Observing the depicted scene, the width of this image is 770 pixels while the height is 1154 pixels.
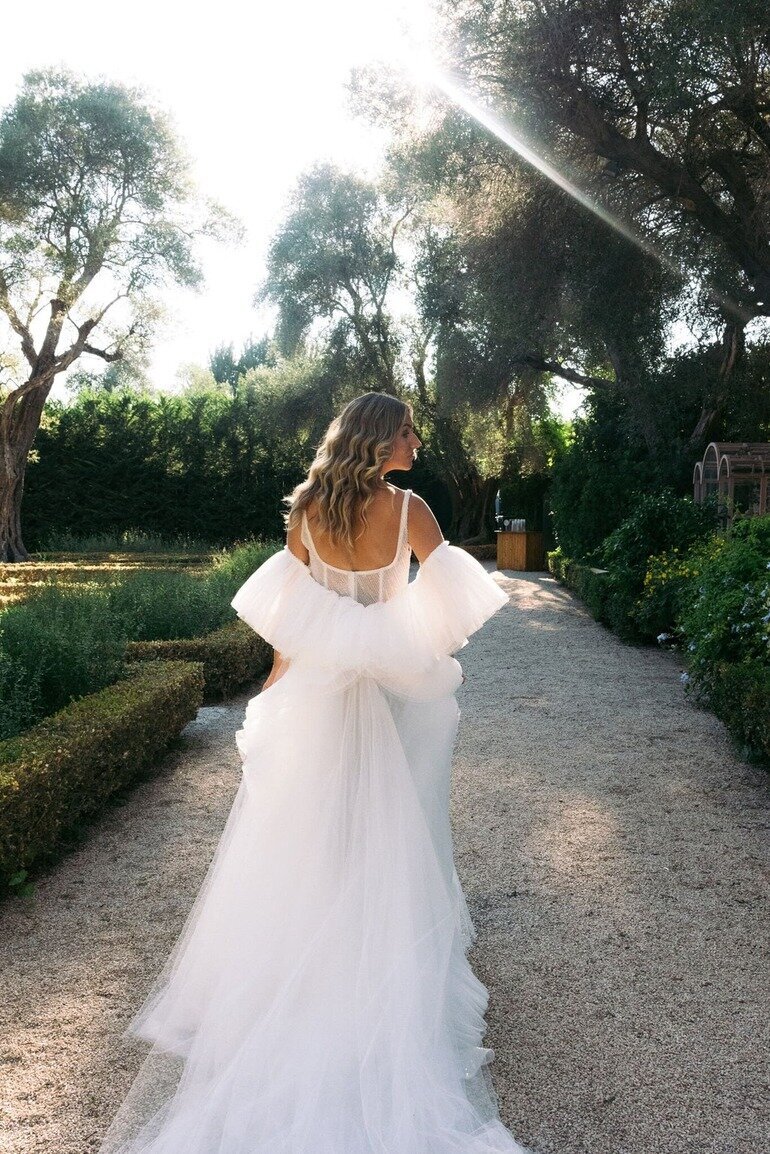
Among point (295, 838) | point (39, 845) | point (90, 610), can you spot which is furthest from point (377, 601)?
point (90, 610)

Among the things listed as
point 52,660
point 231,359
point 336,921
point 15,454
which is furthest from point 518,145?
point 231,359

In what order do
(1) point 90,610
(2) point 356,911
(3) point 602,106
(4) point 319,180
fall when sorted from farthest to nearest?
(4) point 319,180
(3) point 602,106
(1) point 90,610
(2) point 356,911

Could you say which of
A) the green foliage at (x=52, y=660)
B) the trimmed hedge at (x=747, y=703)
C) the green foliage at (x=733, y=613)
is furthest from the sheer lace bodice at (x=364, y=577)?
the green foliage at (x=733, y=613)

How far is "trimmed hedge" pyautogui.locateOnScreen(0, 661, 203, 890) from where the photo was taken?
3.76 m

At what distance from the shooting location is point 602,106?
34.2 ft

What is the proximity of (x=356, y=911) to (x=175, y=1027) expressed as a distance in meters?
0.61

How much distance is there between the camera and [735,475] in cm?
1317

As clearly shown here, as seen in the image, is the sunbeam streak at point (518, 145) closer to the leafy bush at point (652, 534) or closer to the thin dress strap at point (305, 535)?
the leafy bush at point (652, 534)

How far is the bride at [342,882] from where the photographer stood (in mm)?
2166

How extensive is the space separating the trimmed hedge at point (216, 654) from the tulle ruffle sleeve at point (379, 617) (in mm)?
4607

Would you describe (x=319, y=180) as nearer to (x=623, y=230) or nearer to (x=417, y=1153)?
(x=623, y=230)

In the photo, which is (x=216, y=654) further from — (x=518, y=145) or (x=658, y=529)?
(x=518, y=145)

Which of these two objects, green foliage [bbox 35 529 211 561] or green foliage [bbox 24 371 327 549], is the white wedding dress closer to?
green foliage [bbox 35 529 211 561]

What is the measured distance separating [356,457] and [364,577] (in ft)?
1.11
